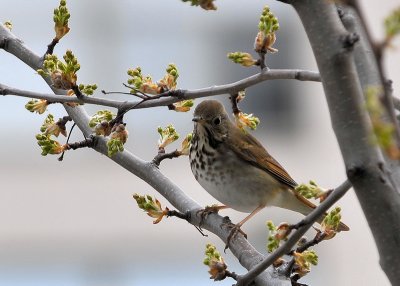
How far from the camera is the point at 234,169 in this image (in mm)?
4254

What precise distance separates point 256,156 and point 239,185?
0.28 meters

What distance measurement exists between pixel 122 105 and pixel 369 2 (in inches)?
330

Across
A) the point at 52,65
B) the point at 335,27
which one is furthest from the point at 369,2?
the point at 335,27

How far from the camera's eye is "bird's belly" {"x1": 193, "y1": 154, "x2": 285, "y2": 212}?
13.5 ft

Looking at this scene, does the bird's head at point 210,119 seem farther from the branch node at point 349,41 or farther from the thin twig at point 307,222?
the branch node at point 349,41

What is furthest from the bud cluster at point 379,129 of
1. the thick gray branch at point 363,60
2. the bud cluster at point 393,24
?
the thick gray branch at point 363,60

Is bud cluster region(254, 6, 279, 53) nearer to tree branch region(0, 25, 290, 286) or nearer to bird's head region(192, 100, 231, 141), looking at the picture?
tree branch region(0, 25, 290, 286)

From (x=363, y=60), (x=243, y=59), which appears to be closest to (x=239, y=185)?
(x=243, y=59)

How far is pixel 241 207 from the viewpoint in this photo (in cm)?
416

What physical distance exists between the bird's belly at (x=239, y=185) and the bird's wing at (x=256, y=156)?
0.04 meters

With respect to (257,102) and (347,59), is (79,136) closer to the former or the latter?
(257,102)

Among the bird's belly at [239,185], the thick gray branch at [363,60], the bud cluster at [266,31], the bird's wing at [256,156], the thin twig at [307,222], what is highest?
the bird's wing at [256,156]

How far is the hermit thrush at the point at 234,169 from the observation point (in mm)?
4148

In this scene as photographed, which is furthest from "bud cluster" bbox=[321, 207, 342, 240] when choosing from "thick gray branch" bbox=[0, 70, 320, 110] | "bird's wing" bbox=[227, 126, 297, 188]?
"bird's wing" bbox=[227, 126, 297, 188]
